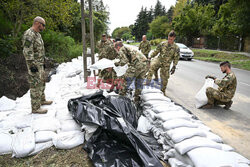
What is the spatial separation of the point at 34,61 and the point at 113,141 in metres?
1.94

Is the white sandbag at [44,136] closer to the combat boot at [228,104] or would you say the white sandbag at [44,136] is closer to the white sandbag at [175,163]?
the white sandbag at [175,163]

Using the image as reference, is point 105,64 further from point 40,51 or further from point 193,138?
point 193,138

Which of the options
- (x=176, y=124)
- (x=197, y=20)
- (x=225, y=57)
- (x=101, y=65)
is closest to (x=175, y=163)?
(x=176, y=124)

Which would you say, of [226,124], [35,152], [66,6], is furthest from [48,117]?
[66,6]

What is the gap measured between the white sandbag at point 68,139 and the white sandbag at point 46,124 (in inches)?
7.8

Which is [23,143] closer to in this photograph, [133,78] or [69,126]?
[69,126]

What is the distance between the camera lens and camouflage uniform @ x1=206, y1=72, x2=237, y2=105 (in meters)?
3.39

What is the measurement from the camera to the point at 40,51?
9.73 feet

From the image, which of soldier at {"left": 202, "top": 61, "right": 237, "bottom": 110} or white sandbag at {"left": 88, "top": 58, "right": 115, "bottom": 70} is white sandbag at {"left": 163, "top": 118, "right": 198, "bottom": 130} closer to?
soldier at {"left": 202, "top": 61, "right": 237, "bottom": 110}

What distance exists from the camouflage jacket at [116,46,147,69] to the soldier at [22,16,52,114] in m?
1.48

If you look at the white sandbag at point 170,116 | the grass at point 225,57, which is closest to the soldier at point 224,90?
the white sandbag at point 170,116

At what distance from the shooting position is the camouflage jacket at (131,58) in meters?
3.29

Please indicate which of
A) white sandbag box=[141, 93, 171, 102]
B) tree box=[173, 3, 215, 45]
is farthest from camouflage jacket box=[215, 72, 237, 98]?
tree box=[173, 3, 215, 45]

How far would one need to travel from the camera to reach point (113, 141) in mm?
2121
